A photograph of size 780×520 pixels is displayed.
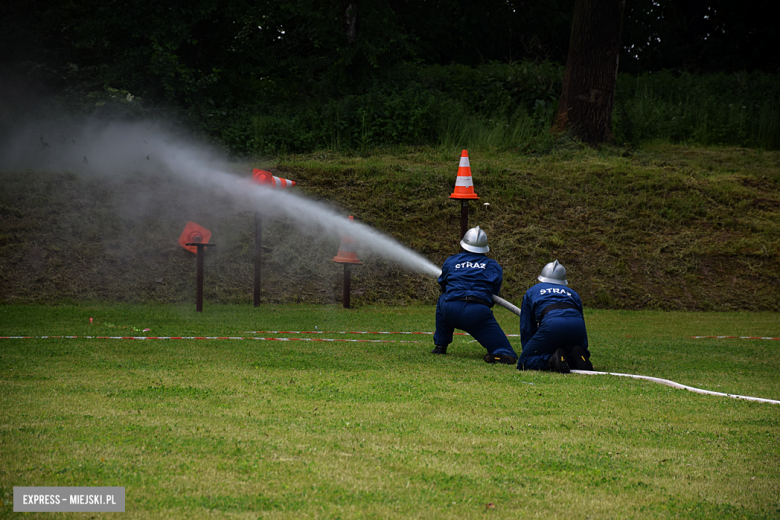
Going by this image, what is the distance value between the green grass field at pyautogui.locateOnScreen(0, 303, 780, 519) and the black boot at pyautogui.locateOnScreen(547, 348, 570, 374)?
0.28 m

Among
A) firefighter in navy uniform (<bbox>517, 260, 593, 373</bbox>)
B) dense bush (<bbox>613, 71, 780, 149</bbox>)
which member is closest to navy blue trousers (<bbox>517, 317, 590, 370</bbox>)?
firefighter in navy uniform (<bbox>517, 260, 593, 373</bbox>)

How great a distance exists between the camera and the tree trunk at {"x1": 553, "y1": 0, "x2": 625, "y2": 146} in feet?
62.8

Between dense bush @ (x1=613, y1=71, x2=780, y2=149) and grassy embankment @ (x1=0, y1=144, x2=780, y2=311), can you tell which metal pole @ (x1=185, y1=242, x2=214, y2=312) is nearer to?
grassy embankment @ (x1=0, y1=144, x2=780, y2=311)

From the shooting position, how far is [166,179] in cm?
1681

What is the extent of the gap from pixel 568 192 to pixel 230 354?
1191 cm

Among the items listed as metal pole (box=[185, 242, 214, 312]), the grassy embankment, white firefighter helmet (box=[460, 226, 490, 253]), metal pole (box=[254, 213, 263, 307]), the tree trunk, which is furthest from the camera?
the tree trunk

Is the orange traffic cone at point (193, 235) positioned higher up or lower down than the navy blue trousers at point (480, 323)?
higher up

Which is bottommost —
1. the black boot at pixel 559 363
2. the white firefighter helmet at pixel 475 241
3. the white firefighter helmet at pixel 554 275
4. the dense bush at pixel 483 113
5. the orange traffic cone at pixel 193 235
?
the black boot at pixel 559 363

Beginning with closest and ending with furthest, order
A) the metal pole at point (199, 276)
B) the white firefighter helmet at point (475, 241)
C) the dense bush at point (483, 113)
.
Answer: the white firefighter helmet at point (475, 241)
the metal pole at point (199, 276)
the dense bush at point (483, 113)

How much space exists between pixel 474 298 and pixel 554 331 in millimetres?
1048

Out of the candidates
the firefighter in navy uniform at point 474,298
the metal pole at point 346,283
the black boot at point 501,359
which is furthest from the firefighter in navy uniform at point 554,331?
the metal pole at point 346,283

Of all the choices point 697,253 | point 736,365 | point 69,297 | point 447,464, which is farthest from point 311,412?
point 697,253

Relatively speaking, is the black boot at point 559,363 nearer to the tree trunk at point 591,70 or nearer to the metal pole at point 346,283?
the metal pole at point 346,283

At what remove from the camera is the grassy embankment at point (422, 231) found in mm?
13917
